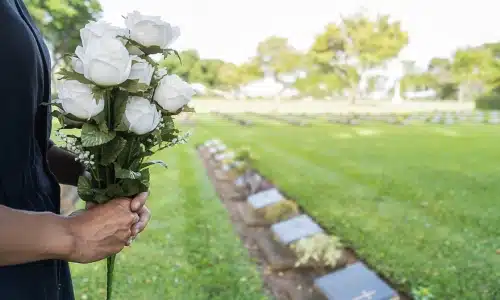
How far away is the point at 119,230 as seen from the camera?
841 millimetres

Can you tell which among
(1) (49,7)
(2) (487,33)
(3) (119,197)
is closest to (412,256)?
(3) (119,197)

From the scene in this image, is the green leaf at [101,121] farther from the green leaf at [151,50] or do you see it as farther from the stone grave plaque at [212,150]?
the stone grave plaque at [212,150]

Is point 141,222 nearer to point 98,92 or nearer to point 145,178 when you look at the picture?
point 145,178

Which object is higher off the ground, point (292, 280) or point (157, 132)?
point (157, 132)

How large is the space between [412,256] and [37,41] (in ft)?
10.1

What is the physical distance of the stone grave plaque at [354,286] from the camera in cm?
244

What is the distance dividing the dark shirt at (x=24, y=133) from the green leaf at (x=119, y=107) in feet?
0.44

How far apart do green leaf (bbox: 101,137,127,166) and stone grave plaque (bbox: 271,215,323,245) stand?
8.38ft

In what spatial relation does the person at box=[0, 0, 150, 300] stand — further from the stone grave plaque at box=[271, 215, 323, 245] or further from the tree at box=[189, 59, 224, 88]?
the tree at box=[189, 59, 224, 88]

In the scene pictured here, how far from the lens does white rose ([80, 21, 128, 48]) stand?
786 millimetres

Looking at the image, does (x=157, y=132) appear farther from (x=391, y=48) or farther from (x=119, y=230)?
(x=391, y=48)

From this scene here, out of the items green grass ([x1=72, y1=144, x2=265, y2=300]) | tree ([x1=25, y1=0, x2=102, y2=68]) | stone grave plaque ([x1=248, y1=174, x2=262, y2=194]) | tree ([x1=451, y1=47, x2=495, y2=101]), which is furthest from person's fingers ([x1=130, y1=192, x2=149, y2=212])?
tree ([x1=451, y1=47, x2=495, y2=101])

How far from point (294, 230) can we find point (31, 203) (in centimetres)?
274

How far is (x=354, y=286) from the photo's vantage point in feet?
8.29
